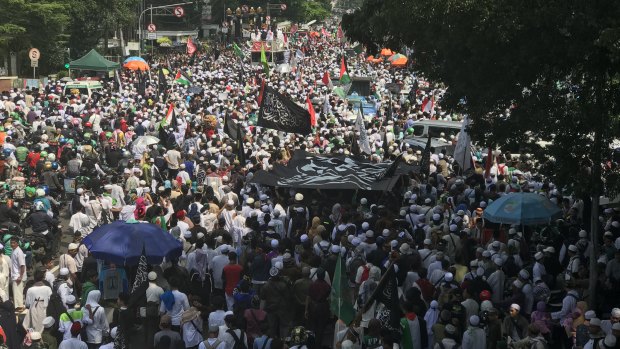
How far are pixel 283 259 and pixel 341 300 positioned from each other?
9.28ft

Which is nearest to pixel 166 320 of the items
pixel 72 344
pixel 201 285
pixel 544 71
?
pixel 72 344

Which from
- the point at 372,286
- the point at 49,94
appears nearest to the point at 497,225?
the point at 372,286

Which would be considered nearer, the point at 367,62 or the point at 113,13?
the point at 367,62

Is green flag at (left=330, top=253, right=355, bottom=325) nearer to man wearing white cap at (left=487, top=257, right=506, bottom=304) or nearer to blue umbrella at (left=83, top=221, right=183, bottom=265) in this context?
man wearing white cap at (left=487, top=257, right=506, bottom=304)

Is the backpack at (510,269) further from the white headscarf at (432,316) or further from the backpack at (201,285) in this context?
the backpack at (201,285)

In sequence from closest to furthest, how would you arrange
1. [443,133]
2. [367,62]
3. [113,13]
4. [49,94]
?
[443,133], [49,94], [367,62], [113,13]

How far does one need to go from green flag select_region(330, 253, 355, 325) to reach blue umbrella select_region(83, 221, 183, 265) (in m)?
3.39

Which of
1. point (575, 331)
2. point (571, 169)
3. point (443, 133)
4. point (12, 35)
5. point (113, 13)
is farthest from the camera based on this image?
point (113, 13)

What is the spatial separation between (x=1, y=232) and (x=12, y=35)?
3434 centimetres

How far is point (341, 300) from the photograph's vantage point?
1114cm

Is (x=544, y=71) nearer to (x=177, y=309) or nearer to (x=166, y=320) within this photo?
(x=177, y=309)

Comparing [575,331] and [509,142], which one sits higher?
[509,142]

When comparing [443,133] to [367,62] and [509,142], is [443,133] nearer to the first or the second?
[509,142]

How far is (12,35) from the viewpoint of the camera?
4872cm
